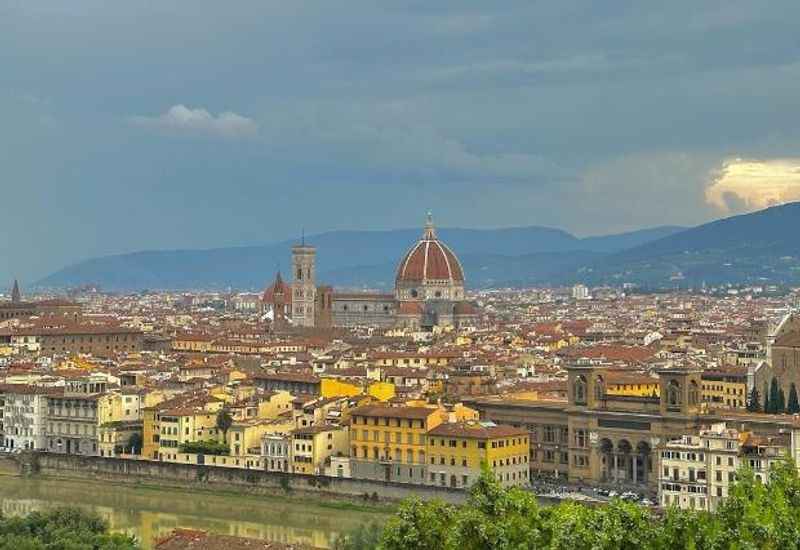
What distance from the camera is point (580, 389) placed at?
4072 centimetres

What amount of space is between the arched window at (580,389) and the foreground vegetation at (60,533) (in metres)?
14.1

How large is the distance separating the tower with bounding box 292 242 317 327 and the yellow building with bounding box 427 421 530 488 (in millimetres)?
65034

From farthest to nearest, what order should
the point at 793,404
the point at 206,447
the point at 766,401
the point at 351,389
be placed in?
the point at 351,389 < the point at 766,401 < the point at 793,404 < the point at 206,447

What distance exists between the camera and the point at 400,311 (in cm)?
10331

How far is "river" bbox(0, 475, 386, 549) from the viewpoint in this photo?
35.7m

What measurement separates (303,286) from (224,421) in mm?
61693

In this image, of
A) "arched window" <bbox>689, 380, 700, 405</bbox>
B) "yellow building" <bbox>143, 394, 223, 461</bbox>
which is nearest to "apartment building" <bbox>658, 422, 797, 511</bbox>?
"arched window" <bbox>689, 380, 700, 405</bbox>

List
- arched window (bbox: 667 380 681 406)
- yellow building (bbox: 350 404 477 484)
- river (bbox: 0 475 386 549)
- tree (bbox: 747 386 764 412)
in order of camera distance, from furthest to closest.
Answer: tree (bbox: 747 386 764 412)
yellow building (bbox: 350 404 477 484)
arched window (bbox: 667 380 681 406)
river (bbox: 0 475 386 549)

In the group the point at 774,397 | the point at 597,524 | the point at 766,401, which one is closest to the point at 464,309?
the point at 766,401

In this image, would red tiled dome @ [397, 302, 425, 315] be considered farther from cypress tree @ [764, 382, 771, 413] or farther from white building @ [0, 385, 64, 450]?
white building @ [0, 385, 64, 450]

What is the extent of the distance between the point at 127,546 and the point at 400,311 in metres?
76.5

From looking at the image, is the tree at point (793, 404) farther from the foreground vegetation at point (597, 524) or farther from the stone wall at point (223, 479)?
the foreground vegetation at point (597, 524)

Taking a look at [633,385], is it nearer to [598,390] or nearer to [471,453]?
[598,390]

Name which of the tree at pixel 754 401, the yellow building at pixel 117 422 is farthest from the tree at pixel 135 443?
the tree at pixel 754 401
